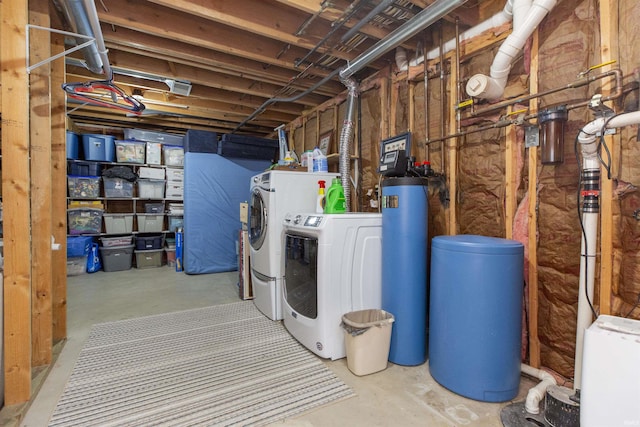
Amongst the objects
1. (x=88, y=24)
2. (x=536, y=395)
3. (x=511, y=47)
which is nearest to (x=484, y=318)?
(x=536, y=395)

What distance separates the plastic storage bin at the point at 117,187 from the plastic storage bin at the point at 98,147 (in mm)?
348

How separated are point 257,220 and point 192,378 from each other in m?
1.55

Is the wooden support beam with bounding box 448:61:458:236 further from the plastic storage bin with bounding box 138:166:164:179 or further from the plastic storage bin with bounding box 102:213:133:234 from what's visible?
the plastic storage bin with bounding box 102:213:133:234

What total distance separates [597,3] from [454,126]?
3.05ft

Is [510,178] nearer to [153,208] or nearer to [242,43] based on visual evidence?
[242,43]

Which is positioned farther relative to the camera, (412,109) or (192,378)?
(412,109)

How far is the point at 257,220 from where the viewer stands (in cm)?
308

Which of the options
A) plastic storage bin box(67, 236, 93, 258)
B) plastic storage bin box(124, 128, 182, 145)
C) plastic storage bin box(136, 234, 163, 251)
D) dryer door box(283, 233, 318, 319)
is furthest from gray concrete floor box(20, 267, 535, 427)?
plastic storage bin box(124, 128, 182, 145)

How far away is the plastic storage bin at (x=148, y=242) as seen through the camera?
5.20 m

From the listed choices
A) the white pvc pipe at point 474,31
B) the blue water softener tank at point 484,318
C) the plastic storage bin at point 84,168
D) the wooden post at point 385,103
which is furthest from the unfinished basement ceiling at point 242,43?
the blue water softener tank at point 484,318

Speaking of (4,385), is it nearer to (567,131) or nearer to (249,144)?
(567,131)

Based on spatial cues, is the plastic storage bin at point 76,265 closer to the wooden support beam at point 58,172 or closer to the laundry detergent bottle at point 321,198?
the wooden support beam at point 58,172

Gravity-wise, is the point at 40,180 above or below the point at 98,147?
below

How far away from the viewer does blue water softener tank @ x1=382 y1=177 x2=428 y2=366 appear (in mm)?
2012
